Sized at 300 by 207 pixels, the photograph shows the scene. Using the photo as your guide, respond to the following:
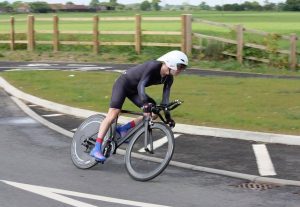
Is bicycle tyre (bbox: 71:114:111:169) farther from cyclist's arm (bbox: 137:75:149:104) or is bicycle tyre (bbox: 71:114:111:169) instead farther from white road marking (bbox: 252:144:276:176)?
white road marking (bbox: 252:144:276:176)

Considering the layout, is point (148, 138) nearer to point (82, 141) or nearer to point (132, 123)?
point (132, 123)

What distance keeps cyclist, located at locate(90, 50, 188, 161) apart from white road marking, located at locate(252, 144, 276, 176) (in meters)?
1.37

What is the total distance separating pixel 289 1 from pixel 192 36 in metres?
78.5

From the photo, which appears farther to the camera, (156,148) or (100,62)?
(100,62)

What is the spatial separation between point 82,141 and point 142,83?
58.1 inches

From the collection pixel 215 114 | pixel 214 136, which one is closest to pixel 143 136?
pixel 214 136

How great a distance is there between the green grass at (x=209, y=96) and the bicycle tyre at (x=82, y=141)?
10.1ft

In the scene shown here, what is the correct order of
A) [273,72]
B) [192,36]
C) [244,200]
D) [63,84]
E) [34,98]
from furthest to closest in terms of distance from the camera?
1. [192,36]
2. [273,72]
3. [63,84]
4. [34,98]
5. [244,200]

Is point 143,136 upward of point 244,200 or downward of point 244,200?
upward

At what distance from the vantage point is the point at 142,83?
22.6 feet

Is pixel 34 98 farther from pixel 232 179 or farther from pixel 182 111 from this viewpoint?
pixel 232 179

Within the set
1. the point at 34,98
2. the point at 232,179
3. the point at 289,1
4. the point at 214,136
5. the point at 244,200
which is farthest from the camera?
the point at 289,1

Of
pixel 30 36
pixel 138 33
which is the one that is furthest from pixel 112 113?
pixel 30 36

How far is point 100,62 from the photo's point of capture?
26344mm
